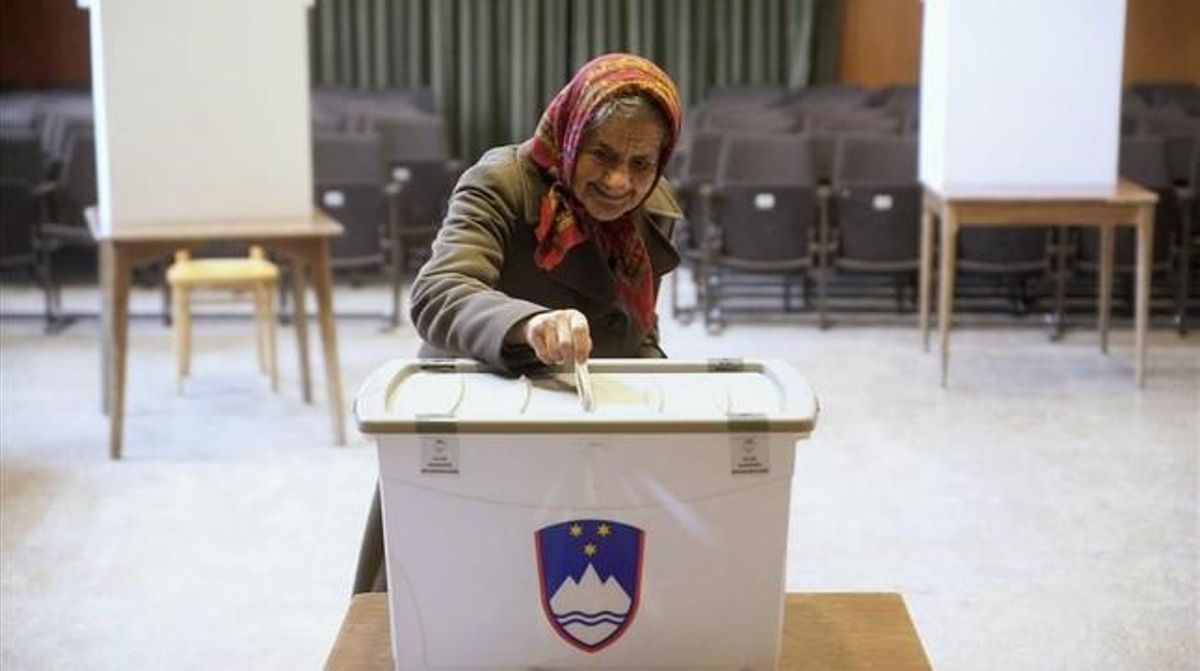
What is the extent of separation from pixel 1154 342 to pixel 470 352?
593cm

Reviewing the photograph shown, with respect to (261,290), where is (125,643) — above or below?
below

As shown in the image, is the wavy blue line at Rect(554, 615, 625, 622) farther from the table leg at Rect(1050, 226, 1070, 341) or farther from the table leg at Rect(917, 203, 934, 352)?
the table leg at Rect(1050, 226, 1070, 341)

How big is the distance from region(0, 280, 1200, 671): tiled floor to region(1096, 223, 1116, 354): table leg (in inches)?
5.3

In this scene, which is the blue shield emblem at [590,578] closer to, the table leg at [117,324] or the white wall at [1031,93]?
the table leg at [117,324]

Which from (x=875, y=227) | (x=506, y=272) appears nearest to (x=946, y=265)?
(x=875, y=227)

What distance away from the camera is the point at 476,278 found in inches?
78.4

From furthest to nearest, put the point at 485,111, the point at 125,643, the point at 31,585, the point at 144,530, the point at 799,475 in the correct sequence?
the point at 485,111
the point at 799,475
the point at 144,530
the point at 31,585
the point at 125,643

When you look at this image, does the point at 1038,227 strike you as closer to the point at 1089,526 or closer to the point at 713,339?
the point at 713,339

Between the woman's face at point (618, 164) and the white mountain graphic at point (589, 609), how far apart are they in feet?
1.72

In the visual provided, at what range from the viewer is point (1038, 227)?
745cm

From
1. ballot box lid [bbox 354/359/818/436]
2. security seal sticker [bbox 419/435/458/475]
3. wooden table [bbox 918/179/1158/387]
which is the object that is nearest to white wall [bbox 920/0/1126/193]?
wooden table [bbox 918/179/1158/387]

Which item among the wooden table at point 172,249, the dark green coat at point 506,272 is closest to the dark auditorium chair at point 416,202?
the wooden table at point 172,249

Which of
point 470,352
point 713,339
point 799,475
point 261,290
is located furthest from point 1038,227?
point 470,352

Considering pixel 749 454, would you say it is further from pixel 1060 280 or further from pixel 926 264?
pixel 1060 280
